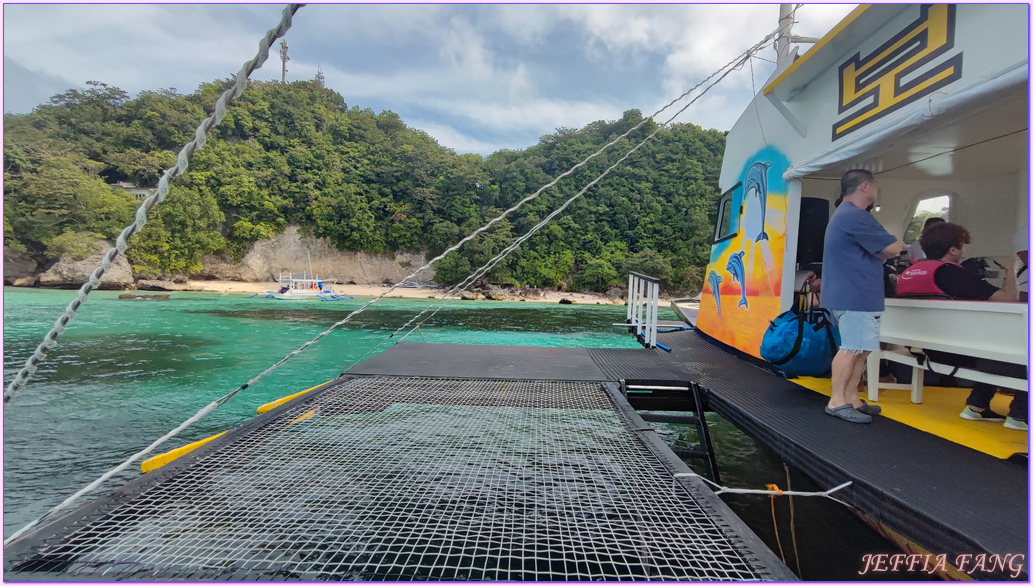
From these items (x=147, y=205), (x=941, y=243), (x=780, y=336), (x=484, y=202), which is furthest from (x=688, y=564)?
(x=484, y=202)

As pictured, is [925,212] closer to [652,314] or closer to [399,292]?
[652,314]

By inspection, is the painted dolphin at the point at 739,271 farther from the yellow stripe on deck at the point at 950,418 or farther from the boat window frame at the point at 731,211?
the yellow stripe on deck at the point at 950,418

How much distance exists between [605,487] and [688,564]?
64 cm

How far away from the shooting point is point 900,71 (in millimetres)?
3043

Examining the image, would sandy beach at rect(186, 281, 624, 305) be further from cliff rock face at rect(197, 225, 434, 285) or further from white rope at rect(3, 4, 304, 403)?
white rope at rect(3, 4, 304, 403)

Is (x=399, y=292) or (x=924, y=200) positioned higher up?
(x=924, y=200)

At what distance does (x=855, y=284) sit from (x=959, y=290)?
75 cm

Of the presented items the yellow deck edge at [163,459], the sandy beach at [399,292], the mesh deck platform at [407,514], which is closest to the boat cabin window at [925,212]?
the mesh deck platform at [407,514]

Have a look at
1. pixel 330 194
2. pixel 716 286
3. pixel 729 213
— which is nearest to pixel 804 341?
pixel 716 286

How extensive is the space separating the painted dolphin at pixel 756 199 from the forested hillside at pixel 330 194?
33.4m

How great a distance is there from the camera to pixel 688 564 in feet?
4.95

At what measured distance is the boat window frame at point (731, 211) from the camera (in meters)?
5.41

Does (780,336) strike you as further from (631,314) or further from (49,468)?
(49,468)

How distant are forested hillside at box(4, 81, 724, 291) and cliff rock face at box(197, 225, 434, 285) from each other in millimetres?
997
